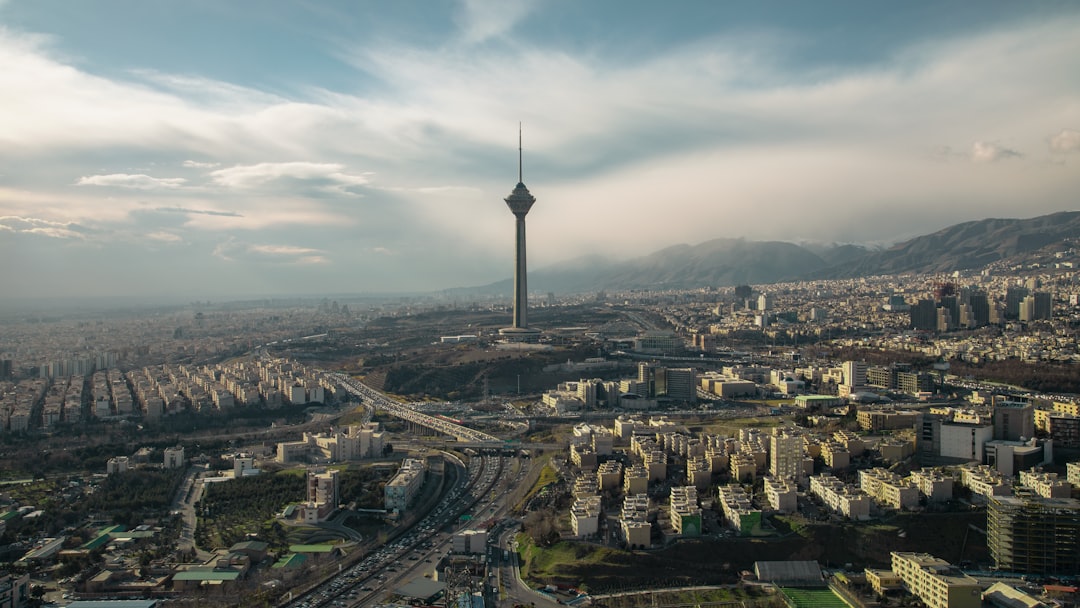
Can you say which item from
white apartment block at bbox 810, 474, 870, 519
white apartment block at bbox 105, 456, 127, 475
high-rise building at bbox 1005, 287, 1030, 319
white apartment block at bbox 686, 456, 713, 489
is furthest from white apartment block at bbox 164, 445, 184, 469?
high-rise building at bbox 1005, 287, 1030, 319

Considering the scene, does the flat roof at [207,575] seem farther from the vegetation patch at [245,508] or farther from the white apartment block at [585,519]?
the white apartment block at [585,519]

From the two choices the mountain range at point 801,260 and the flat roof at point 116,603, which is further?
the mountain range at point 801,260

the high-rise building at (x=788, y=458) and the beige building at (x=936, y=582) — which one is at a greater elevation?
the high-rise building at (x=788, y=458)

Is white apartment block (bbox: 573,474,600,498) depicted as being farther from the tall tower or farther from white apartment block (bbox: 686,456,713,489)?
the tall tower

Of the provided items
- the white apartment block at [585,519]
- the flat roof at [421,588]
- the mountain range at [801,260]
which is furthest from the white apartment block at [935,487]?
the mountain range at [801,260]

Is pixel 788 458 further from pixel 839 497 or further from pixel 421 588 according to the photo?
pixel 421 588

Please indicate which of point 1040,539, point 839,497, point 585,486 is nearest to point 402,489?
point 585,486

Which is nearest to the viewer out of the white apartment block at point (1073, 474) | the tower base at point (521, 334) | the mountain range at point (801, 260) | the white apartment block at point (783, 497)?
the white apartment block at point (783, 497)
